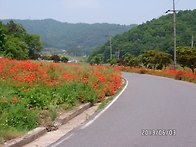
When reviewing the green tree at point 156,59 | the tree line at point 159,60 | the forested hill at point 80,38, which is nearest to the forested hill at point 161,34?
the tree line at point 159,60

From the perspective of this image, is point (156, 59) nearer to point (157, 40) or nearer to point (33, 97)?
point (157, 40)

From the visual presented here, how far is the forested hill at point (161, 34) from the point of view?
74.6 m

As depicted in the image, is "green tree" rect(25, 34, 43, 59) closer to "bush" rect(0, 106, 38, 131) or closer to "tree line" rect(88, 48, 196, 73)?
"tree line" rect(88, 48, 196, 73)

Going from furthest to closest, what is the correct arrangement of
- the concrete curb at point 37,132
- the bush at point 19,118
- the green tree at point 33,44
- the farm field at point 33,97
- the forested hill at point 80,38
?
the forested hill at point 80,38, the green tree at point 33,44, the farm field at point 33,97, the bush at point 19,118, the concrete curb at point 37,132

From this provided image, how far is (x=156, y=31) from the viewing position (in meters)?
79.6

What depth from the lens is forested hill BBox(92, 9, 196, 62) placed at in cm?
7456

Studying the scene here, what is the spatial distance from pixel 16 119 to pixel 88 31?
180 meters

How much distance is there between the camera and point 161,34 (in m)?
78.9

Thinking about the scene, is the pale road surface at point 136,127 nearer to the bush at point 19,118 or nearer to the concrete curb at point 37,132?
the concrete curb at point 37,132

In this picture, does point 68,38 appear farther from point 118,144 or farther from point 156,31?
point 118,144

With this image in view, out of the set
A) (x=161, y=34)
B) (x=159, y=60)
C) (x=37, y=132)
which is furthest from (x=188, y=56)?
(x=161, y=34)
